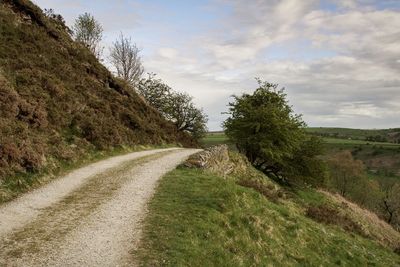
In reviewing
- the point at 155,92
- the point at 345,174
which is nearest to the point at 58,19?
the point at 155,92

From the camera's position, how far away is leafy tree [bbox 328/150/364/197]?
75.1m

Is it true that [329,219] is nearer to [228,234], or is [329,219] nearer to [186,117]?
[228,234]

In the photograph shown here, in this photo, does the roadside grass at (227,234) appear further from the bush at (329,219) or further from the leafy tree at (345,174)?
the leafy tree at (345,174)

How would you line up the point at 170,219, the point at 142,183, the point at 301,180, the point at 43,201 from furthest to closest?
the point at 301,180 < the point at 142,183 < the point at 43,201 < the point at 170,219

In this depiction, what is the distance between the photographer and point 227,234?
13477mm

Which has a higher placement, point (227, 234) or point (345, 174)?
point (227, 234)

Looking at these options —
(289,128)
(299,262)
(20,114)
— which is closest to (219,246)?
(299,262)

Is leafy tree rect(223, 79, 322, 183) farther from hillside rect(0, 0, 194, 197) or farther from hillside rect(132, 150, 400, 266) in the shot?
hillside rect(132, 150, 400, 266)

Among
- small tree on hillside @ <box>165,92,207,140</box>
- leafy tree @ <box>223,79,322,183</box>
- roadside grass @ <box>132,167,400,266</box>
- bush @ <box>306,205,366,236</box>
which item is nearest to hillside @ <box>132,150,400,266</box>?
roadside grass @ <box>132,167,400,266</box>

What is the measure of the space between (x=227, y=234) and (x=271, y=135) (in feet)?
89.3

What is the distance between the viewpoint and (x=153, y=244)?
11.3 m

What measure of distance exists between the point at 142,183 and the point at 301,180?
28.1 m

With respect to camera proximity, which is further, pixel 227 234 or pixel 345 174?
pixel 345 174

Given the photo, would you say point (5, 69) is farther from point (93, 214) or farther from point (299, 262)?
point (299, 262)
